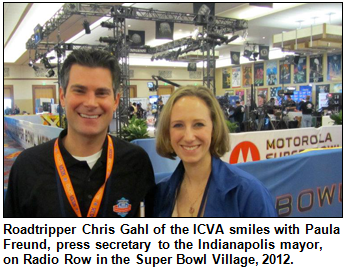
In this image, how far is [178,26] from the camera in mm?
12609

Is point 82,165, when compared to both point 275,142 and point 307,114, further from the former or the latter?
point 307,114

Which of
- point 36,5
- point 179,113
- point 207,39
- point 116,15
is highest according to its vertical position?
point 36,5

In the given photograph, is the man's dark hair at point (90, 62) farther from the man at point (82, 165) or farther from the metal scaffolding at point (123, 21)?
the metal scaffolding at point (123, 21)

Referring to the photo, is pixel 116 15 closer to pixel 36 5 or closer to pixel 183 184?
pixel 36 5

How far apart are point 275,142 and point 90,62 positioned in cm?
414

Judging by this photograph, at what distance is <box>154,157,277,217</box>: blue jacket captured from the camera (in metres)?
1.31

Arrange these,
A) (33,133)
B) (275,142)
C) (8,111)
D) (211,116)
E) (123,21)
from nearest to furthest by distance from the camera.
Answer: (211,116) < (275,142) < (33,133) < (123,21) < (8,111)

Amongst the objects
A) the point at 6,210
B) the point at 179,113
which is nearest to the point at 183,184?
the point at 179,113

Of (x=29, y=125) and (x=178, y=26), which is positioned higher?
(x=178, y=26)

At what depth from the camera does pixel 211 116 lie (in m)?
1.48

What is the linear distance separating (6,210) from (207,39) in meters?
7.68

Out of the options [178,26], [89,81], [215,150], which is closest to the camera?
[89,81]

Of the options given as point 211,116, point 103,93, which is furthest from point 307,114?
point 103,93

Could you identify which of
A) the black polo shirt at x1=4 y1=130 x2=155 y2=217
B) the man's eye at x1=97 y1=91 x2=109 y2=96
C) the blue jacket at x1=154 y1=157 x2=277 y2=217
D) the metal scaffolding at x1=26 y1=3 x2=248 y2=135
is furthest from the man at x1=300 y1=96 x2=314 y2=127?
the man's eye at x1=97 y1=91 x2=109 y2=96
